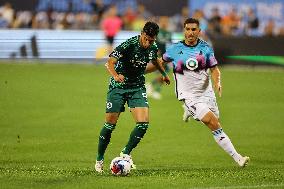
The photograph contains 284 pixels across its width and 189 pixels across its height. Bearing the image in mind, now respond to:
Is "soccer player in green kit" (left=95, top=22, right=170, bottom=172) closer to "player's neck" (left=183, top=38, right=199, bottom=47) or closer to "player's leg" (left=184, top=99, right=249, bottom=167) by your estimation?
"player's neck" (left=183, top=38, right=199, bottom=47)

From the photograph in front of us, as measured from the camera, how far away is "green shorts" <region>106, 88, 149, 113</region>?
1280cm

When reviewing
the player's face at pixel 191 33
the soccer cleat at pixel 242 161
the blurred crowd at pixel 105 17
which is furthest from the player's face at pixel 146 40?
the blurred crowd at pixel 105 17

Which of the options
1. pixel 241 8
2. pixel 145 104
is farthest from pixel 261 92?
pixel 145 104

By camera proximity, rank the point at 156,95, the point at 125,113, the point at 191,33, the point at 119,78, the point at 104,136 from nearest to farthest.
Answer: the point at 119,78
the point at 104,136
the point at 191,33
the point at 125,113
the point at 156,95

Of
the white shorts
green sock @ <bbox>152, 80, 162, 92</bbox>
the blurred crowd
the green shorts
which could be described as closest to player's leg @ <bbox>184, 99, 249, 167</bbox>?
the white shorts

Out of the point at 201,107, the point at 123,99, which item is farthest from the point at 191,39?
the point at 123,99

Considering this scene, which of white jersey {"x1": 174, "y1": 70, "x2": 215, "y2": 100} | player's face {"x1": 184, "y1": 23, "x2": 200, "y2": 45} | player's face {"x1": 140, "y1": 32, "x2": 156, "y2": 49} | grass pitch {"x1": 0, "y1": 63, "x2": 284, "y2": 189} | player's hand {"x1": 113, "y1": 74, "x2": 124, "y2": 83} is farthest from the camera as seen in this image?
white jersey {"x1": 174, "y1": 70, "x2": 215, "y2": 100}

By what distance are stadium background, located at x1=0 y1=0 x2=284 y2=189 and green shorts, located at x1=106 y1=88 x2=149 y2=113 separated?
1.03 metres

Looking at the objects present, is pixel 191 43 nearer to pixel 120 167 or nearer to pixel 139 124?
pixel 139 124

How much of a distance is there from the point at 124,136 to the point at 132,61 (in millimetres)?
5753

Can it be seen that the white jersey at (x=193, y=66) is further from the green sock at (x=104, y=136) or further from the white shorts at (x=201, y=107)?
the green sock at (x=104, y=136)

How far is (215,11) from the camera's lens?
35562 millimetres

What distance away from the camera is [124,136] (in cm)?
1831

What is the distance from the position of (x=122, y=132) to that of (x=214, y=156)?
3.83m
